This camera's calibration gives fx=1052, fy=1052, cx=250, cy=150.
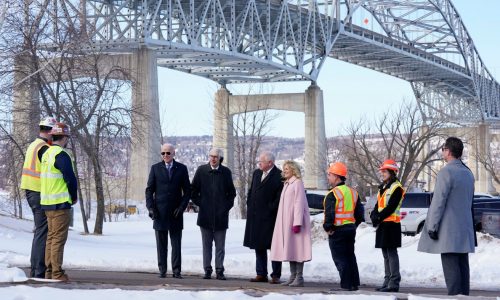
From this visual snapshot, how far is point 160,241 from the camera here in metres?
13.8

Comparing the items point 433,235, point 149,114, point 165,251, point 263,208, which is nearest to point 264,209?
point 263,208

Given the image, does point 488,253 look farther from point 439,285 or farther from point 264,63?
point 264,63

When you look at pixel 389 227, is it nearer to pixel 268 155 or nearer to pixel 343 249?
pixel 343 249

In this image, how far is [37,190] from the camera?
12078 millimetres

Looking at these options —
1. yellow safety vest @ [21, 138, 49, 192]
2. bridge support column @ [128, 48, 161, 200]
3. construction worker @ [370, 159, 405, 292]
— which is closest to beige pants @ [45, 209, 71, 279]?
yellow safety vest @ [21, 138, 49, 192]

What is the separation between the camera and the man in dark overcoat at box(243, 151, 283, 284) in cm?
1330

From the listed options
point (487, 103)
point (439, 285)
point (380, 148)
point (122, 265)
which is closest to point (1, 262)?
point (122, 265)

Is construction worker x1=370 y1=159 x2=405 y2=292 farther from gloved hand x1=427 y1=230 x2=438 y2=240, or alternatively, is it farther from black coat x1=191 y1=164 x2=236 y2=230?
gloved hand x1=427 y1=230 x2=438 y2=240

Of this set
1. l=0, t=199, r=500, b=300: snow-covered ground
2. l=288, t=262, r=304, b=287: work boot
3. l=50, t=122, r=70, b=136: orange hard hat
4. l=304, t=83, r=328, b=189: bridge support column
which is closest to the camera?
l=50, t=122, r=70, b=136: orange hard hat

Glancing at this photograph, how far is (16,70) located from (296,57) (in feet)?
113

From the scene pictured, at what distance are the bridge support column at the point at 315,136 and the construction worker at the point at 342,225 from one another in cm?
5234

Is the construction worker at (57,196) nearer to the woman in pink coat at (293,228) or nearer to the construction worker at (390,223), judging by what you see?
the woman in pink coat at (293,228)

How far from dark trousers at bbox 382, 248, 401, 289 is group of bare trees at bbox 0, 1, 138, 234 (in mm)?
13760

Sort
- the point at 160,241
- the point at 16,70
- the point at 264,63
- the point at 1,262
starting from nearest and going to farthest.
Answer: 1. the point at 160,241
2. the point at 1,262
3. the point at 16,70
4. the point at 264,63
